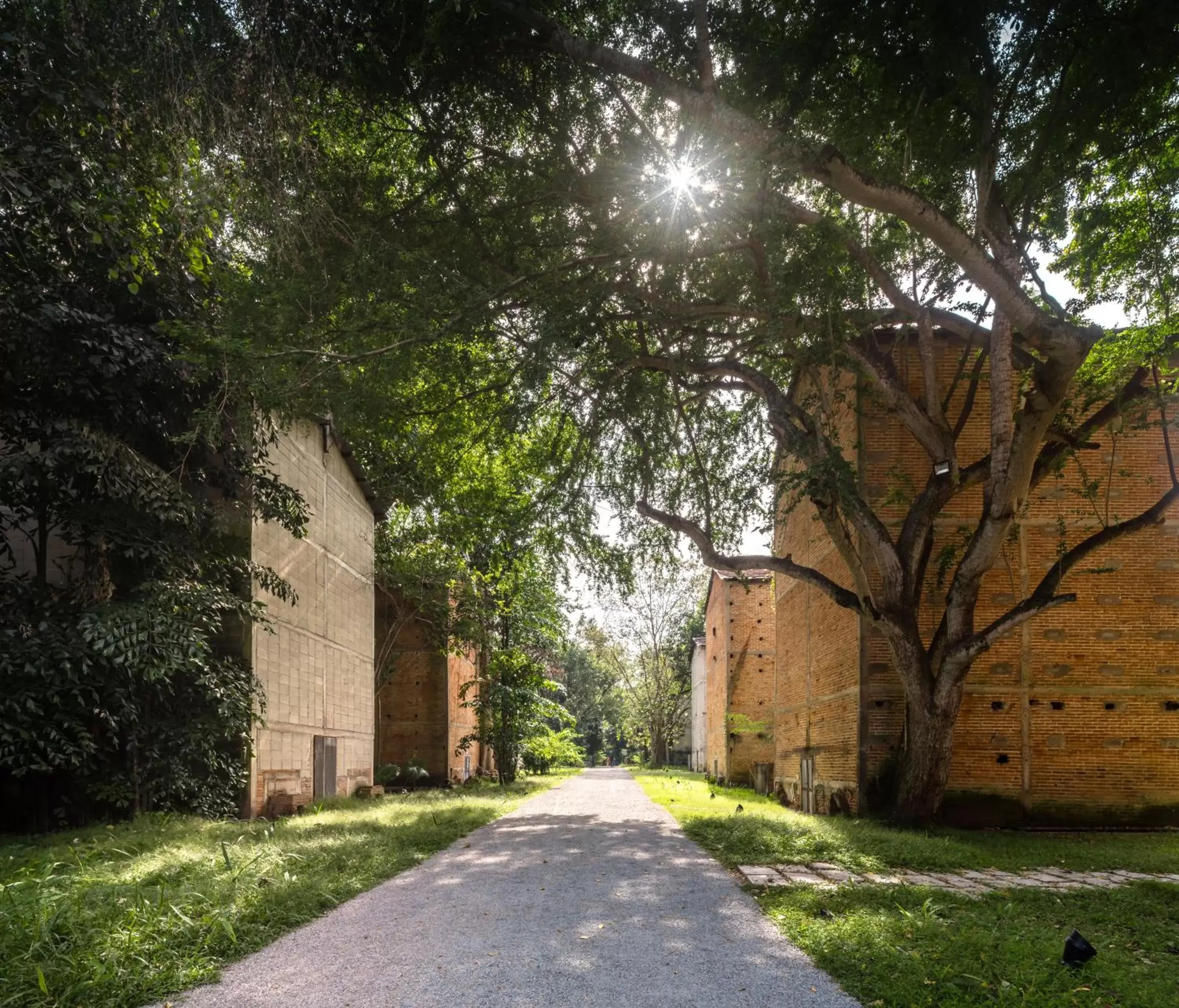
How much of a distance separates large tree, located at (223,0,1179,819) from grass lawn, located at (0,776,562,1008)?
518 cm

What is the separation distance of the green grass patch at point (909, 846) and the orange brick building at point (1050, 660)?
71 cm

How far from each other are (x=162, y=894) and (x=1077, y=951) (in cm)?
574

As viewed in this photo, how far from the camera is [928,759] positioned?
11.8 m

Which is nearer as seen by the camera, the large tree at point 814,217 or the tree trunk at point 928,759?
the large tree at point 814,217

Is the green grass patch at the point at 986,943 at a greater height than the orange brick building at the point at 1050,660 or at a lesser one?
lesser

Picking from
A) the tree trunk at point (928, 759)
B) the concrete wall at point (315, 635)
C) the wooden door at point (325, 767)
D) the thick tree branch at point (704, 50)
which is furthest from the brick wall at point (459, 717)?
the thick tree branch at point (704, 50)

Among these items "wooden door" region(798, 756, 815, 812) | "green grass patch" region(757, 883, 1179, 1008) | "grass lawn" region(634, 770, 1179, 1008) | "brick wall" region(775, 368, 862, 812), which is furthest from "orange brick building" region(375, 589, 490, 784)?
"green grass patch" region(757, 883, 1179, 1008)

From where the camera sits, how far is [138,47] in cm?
669

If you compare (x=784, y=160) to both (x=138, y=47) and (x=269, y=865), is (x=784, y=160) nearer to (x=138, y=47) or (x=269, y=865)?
(x=138, y=47)

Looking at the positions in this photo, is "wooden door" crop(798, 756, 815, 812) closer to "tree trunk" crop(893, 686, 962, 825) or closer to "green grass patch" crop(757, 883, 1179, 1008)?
"tree trunk" crop(893, 686, 962, 825)

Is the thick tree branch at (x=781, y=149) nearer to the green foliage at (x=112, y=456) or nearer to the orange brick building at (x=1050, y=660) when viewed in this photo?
the green foliage at (x=112, y=456)

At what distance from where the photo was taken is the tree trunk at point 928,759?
38.1 ft

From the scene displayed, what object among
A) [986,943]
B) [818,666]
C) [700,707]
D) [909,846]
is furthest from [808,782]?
[700,707]

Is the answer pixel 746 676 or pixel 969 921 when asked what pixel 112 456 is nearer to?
pixel 969 921
